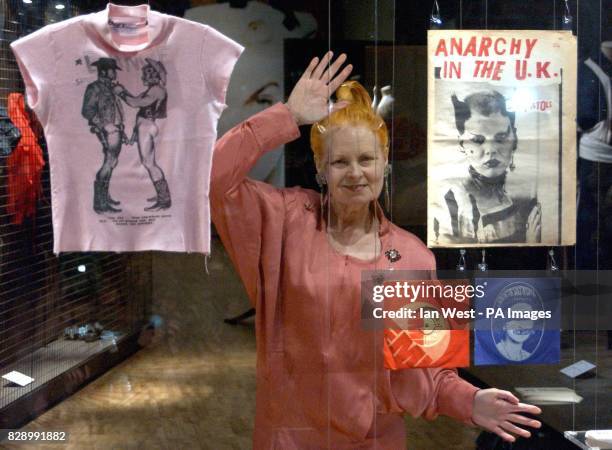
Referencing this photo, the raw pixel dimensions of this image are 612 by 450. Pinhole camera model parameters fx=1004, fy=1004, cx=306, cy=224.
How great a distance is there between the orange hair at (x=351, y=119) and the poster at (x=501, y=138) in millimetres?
200

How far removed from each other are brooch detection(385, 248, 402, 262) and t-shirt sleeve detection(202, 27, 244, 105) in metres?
0.76

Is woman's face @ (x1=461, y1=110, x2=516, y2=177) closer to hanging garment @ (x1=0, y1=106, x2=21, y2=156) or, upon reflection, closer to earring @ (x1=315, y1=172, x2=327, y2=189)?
earring @ (x1=315, y1=172, x2=327, y2=189)

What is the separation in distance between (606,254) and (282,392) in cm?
127

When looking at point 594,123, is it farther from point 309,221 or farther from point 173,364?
point 173,364

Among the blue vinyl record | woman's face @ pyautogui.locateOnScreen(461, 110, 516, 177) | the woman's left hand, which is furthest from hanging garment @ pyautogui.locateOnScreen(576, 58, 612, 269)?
the woman's left hand

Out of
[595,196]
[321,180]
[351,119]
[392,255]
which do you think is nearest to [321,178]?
[321,180]

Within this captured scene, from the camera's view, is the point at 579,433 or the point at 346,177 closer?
the point at 346,177

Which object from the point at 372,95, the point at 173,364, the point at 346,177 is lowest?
the point at 173,364

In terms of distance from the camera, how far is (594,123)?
11.7 feet

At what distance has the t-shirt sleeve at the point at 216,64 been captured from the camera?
329cm

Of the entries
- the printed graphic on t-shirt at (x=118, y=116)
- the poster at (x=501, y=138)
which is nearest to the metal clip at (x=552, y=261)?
the poster at (x=501, y=138)

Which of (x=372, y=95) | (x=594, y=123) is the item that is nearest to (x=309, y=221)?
(x=372, y=95)

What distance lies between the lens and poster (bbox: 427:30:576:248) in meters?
3.49

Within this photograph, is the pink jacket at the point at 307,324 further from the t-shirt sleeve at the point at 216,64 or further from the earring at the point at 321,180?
the t-shirt sleeve at the point at 216,64
